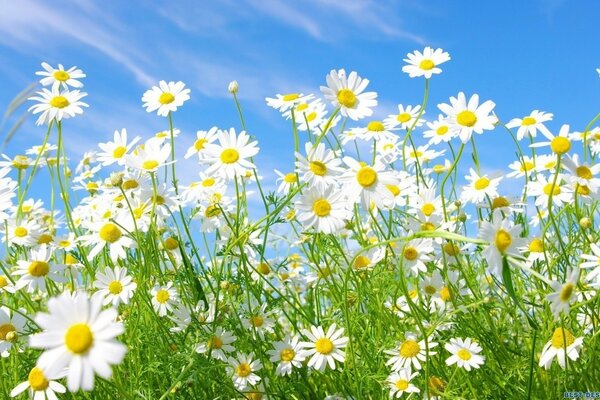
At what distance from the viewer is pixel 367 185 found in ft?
7.59

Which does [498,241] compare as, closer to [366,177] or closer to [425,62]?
[366,177]

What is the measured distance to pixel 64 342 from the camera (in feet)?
4.39

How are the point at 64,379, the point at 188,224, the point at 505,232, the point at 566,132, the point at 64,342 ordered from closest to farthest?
the point at 64,342 → the point at 505,232 → the point at 64,379 → the point at 566,132 → the point at 188,224

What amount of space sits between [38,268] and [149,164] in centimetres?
→ 66

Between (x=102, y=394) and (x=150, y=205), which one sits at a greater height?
(x=150, y=205)

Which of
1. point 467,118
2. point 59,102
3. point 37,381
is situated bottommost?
point 37,381

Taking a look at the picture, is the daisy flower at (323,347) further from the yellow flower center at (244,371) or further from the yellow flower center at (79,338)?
the yellow flower center at (79,338)

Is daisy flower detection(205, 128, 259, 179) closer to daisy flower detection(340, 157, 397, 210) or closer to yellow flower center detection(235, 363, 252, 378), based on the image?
daisy flower detection(340, 157, 397, 210)

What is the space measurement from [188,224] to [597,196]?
152 cm

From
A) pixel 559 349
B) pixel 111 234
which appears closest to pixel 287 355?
pixel 111 234

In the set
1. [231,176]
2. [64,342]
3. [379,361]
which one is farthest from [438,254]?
[64,342]

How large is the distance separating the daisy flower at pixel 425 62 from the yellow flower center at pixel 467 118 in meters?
0.26

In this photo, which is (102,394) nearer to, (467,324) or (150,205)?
(150,205)

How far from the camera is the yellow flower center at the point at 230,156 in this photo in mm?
2525
